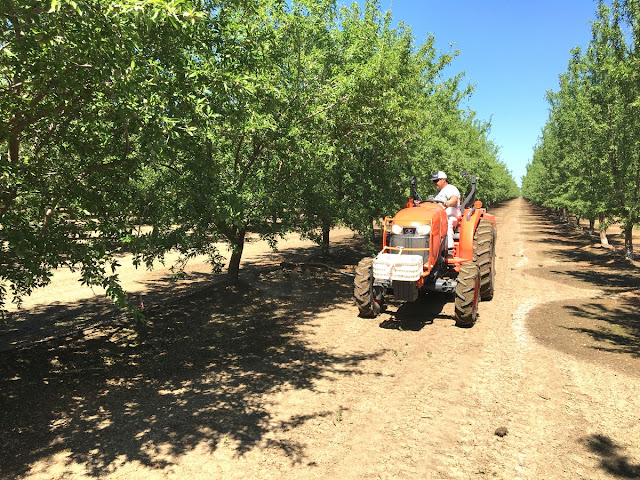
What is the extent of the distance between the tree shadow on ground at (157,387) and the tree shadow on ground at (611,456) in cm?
292

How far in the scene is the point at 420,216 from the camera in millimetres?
7934

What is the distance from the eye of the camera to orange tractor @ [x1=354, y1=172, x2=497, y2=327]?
24.3 ft

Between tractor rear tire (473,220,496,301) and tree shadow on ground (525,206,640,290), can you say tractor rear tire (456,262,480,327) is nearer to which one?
tractor rear tire (473,220,496,301)

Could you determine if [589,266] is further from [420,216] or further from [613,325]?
[420,216]

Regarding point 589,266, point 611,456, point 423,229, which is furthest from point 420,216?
point 589,266

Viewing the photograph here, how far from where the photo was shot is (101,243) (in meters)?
5.22

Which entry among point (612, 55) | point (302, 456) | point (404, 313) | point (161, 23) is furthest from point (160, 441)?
point (612, 55)

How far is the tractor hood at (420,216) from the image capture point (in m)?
7.83

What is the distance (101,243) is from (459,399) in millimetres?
5087

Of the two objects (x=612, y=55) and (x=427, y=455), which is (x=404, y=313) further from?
(x=612, y=55)

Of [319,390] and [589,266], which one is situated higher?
[589,266]

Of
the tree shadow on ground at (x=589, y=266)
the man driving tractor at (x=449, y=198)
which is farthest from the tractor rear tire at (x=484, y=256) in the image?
the tree shadow on ground at (x=589, y=266)

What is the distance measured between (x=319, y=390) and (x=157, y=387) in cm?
237

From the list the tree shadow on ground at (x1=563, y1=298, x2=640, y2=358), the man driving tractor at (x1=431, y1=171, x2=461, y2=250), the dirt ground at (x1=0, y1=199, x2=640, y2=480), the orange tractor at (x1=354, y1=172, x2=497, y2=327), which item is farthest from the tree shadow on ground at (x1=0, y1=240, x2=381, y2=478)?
the tree shadow on ground at (x1=563, y1=298, x2=640, y2=358)
